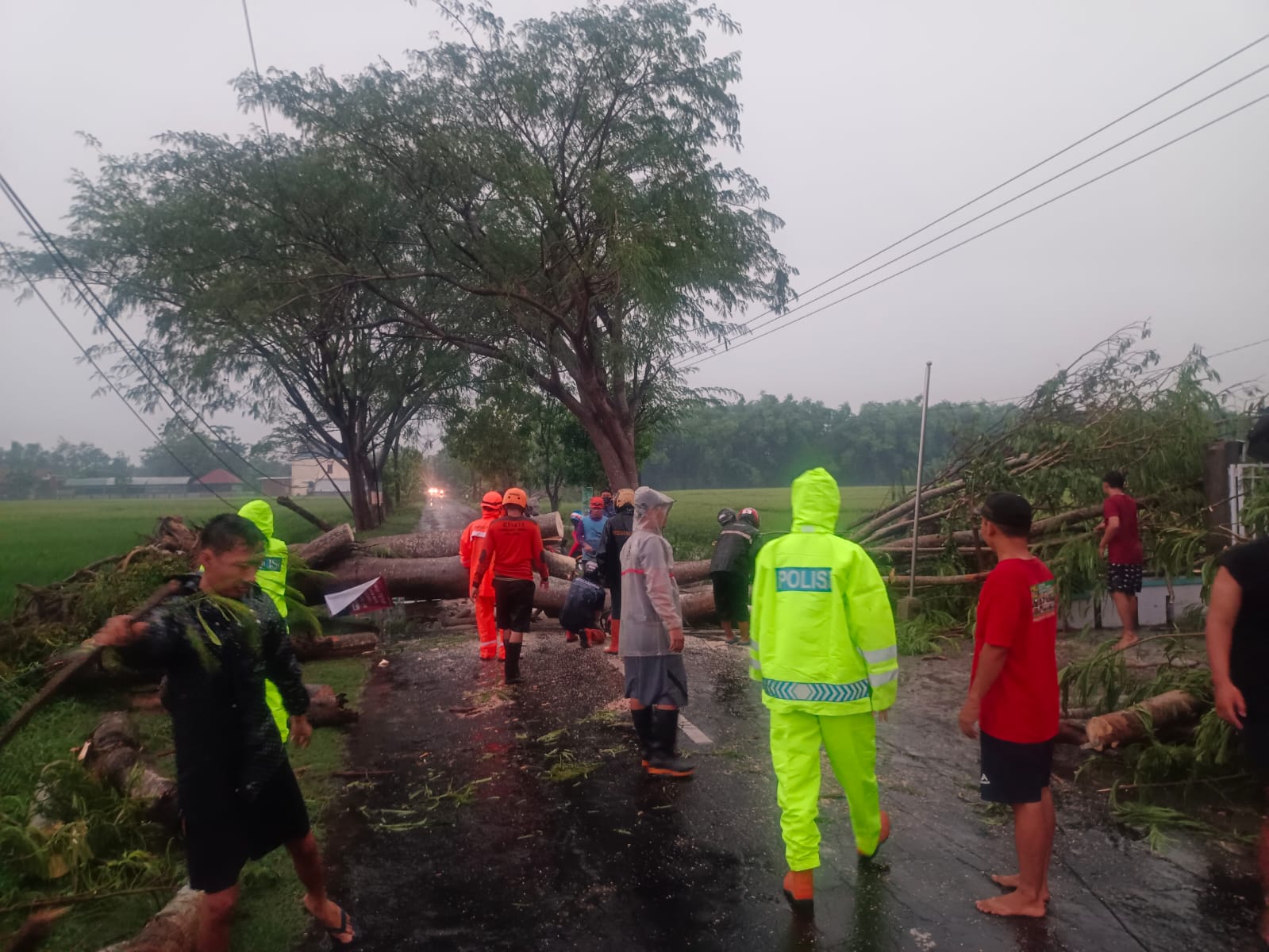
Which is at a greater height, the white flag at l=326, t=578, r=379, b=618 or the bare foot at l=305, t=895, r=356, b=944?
the white flag at l=326, t=578, r=379, b=618

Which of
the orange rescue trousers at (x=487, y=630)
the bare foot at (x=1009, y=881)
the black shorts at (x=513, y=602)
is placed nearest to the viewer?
the bare foot at (x=1009, y=881)

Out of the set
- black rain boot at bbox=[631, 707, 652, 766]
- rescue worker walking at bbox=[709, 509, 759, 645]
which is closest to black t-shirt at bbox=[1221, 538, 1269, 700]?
black rain boot at bbox=[631, 707, 652, 766]

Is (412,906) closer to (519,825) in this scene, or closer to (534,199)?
(519,825)

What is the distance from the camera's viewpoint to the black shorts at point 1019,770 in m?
3.48

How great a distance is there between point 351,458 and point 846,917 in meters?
27.0

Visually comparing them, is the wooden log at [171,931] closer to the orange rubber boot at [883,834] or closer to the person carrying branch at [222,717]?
the person carrying branch at [222,717]

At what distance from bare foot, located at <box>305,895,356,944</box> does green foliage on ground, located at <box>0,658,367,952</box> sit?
188 mm

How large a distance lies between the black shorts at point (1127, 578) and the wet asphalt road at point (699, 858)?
3.04 metres

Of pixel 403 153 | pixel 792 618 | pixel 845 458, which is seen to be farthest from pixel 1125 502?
pixel 845 458

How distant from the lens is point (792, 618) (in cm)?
382

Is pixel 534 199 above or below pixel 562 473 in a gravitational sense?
above

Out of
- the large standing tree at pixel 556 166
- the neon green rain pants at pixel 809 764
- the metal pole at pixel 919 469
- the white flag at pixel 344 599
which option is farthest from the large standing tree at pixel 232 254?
the neon green rain pants at pixel 809 764

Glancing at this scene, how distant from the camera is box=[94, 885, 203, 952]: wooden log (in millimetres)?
3170

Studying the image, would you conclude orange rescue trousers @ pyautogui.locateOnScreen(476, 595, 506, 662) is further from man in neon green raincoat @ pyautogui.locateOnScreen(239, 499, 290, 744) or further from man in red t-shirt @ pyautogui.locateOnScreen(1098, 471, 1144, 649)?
man in red t-shirt @ pyautogui.locateOnScreen(1098, 471, 1144, 649)
